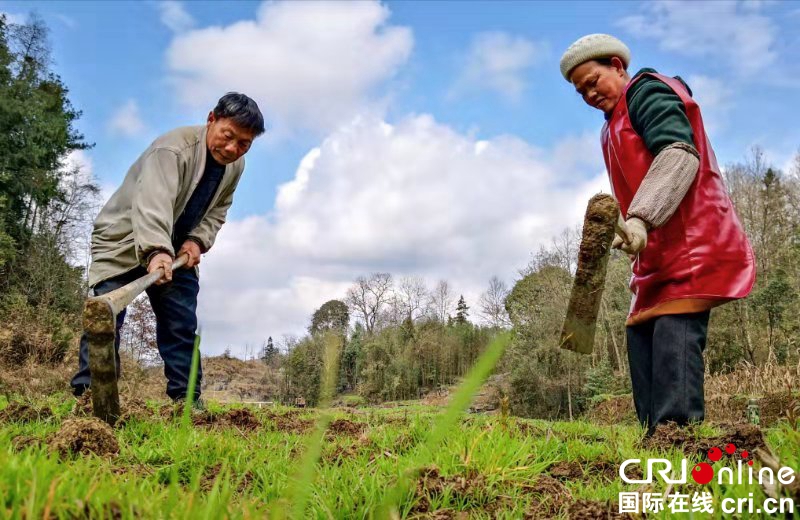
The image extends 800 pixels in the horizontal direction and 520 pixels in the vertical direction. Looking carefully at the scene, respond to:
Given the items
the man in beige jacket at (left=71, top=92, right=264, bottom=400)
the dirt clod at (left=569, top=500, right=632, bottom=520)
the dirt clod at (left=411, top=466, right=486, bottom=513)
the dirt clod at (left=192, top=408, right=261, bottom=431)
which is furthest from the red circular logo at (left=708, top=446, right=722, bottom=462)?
the man in beige jacket at (left=71, top=92, right=264, bottom=400)

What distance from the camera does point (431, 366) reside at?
30.9m

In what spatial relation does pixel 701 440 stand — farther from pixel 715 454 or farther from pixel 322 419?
pixel 322 419

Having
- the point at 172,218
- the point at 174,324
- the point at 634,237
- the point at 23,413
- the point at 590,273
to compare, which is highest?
the point at 172,218

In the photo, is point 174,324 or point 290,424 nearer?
point 290,424

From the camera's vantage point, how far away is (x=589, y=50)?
3.49 m

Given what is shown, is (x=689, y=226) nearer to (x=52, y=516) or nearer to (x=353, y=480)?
(x=353, y=480)

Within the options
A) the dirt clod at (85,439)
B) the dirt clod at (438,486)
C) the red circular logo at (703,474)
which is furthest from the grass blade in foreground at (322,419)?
the dirt clod at (85,439)

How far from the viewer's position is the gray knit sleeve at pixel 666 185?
→ 2.98 m

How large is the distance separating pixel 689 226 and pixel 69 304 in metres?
28.1

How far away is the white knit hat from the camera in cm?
349

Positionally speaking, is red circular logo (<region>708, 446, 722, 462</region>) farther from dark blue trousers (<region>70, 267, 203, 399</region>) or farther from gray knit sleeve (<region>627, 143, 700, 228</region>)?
dark blue trousers (<region>70, 267, 203, 399</region>)

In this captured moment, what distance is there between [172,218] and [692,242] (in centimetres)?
360

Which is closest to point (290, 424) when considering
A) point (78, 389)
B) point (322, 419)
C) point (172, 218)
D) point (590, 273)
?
point (78, 389)

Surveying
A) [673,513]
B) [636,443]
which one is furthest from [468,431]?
[673,513]
